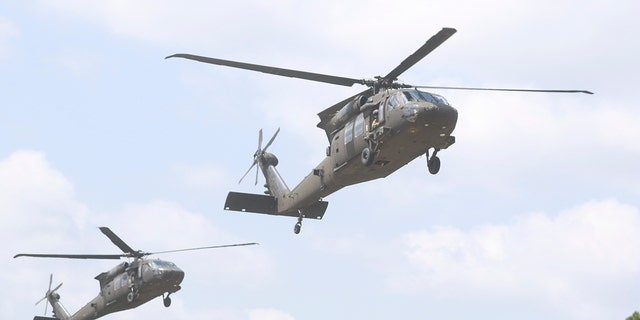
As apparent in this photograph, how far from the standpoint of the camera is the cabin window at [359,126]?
34.5 m

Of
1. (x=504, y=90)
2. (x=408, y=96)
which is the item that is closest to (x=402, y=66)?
(x=408, y=96)

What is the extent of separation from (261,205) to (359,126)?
8618mm

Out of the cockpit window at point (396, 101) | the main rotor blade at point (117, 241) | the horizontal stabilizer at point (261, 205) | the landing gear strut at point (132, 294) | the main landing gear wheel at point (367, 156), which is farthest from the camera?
the landing gear strut at point (132, 294)

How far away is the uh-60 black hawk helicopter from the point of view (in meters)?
32.2

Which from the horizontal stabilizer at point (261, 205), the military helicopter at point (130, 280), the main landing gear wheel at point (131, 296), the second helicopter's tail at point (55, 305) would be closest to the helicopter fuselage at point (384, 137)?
the horizontal stabilizer at point (261, 205)

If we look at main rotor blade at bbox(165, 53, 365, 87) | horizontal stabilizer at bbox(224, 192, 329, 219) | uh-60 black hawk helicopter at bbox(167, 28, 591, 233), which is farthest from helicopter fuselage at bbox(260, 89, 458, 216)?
horizontal stabilizer at bbox(224, 192, 329, 219)

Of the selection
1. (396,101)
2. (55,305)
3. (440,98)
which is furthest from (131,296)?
(440,98)

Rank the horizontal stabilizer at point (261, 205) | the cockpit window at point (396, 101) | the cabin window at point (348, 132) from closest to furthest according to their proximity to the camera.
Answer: the cockpit window at point (396, 101) → the cabin window at point (348, 132) → the horizontal stabilizer at point (261, 205)

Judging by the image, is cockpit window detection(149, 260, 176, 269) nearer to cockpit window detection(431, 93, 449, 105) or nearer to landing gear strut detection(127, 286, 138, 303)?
landing gear strut detection(127, 286, 138, 303)

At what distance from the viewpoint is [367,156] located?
33.8 m

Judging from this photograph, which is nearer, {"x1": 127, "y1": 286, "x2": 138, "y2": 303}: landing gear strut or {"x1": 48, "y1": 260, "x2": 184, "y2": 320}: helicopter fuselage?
{"x1": 48, "y1": 260, "x2": 184, "y2": 320}: helicopter fuselage

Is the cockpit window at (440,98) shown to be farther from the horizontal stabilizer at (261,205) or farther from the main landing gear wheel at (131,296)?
the main landing gear wheel at (131,296)

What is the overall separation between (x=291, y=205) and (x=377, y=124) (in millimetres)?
8230

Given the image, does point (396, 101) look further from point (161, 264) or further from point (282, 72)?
point (161, 264)
